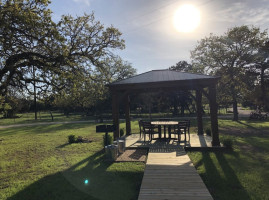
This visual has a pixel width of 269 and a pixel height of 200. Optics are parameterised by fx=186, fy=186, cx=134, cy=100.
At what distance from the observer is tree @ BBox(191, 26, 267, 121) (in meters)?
22.3

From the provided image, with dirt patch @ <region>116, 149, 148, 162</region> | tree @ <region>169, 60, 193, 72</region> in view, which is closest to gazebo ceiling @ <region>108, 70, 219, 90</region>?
dirt patch @ <region>116, 149, 148, 162</region>

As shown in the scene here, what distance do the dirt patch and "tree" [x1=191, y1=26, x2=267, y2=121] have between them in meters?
18.2

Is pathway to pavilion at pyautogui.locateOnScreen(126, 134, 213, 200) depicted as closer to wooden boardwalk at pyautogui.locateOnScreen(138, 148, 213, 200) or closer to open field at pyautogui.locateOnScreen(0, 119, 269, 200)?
wooden boardwalk at pyautogui.locateOnScreen(138, 148, 213, 200)

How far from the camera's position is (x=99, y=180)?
17.6 ft

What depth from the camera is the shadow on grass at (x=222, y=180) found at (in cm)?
432

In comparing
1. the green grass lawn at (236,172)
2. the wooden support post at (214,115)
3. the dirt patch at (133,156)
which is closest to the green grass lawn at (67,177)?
the dirt patch at (133,156)

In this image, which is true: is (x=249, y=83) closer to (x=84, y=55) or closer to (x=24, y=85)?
(x=84, y=55)

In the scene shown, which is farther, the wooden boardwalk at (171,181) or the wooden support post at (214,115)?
the wooden support post at (214,115)

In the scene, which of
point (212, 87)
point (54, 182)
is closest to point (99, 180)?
point (54, 182)

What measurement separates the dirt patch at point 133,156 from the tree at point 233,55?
18.2 meters

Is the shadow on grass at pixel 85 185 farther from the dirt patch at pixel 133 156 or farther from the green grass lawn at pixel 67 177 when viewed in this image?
the dirt patch at pixel 133 156

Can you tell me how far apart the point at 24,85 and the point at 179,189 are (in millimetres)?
8078

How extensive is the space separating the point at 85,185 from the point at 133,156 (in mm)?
2834

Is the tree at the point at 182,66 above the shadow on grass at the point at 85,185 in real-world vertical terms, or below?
above
